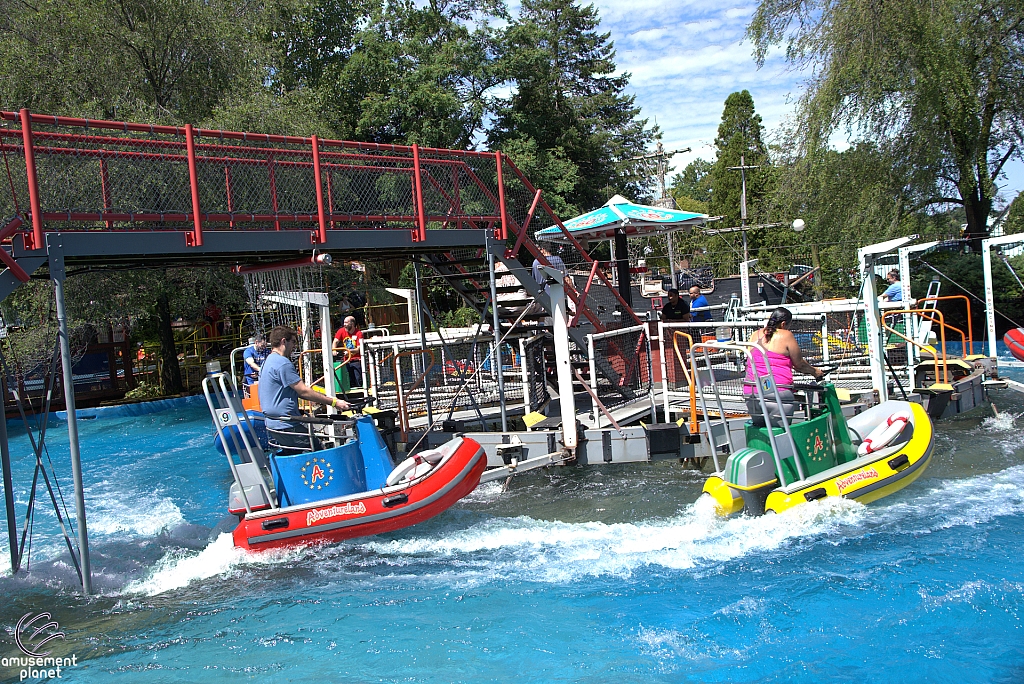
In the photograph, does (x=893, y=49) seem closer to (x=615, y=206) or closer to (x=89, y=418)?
(x=615, y=206)

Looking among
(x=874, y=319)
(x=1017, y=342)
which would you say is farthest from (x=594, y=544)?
(x=1017, y=342)

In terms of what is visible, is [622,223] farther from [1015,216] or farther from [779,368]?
[1015,216]

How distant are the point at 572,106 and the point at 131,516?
23734 millimetres

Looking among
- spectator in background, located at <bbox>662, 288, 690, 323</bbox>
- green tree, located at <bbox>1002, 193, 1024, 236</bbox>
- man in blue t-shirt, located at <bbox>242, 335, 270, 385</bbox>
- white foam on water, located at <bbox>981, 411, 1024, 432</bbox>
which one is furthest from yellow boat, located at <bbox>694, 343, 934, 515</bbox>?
green tree, located at <bbox>1002, 193, 1024, 236</bbox>

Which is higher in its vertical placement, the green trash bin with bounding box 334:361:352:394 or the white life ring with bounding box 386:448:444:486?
the green trash bin with bounding box 334:361:352:394

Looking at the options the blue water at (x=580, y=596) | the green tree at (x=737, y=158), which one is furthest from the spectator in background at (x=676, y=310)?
the green tree at (x=737, y=158)

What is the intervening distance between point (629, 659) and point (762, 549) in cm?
223

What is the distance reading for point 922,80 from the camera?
19469 millimetres

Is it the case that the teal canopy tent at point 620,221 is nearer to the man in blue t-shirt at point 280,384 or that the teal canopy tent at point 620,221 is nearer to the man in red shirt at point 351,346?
the man in red shirt at point 351,346

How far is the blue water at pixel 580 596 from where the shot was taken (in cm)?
553

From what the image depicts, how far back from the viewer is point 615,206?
13297 millimetres

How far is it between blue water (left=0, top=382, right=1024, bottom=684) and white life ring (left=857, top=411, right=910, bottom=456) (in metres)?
0.58

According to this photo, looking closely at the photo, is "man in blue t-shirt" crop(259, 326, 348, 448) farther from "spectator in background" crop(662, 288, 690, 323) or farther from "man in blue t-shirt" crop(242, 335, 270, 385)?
"spectator in background" crop(662, 288, 690, 323)

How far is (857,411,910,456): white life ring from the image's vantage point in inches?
328
